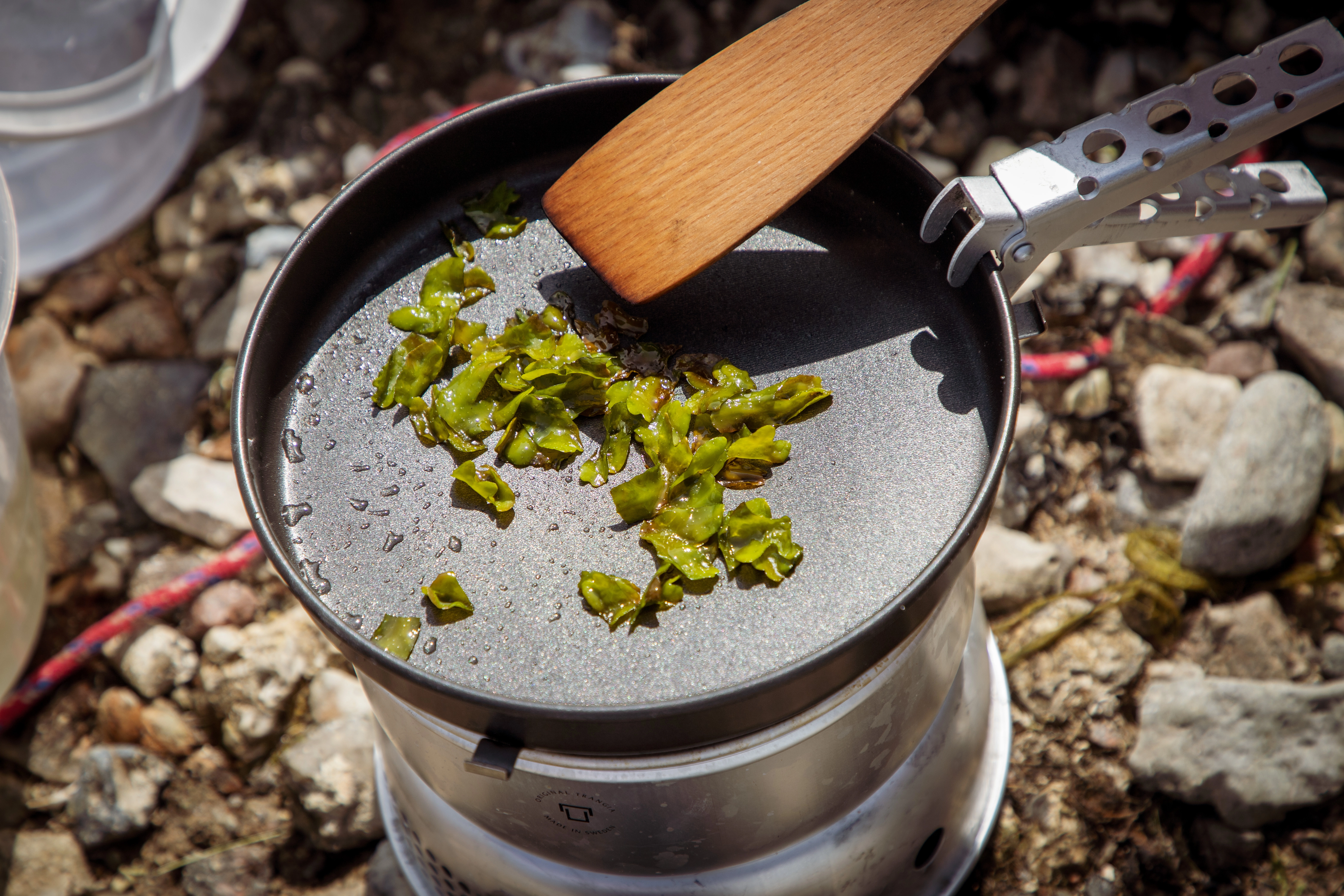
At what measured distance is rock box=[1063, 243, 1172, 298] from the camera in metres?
2.18

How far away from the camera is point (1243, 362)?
2.06m

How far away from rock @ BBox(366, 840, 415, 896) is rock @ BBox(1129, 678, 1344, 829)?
131 cm

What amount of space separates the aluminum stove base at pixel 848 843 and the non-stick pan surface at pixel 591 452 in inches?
14.7

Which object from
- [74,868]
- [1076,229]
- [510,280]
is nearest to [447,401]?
[510,280]

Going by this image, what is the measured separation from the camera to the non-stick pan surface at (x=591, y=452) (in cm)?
96

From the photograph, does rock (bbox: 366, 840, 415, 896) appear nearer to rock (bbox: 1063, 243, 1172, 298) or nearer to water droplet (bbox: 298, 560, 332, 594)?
Result: water droplet (bbox: 298, 560, 332, 594)

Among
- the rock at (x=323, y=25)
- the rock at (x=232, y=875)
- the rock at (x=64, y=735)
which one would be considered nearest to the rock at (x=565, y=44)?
the rock at (x=323, y=25)

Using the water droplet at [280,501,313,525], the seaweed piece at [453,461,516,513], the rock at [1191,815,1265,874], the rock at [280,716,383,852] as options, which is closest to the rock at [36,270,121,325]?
the rock at [280,716,383,852]

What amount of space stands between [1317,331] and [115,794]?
2.51 m

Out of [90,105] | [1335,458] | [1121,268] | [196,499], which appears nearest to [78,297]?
[90,105]

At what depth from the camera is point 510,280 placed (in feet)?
4.24

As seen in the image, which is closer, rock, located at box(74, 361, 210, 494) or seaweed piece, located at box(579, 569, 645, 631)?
seaweed piece, located at box(579, 569, 645, 631)

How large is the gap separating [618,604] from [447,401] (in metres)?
0.33

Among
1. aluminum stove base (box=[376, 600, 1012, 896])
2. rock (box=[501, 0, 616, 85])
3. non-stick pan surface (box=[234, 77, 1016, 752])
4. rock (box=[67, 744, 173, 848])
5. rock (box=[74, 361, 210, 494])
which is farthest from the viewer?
rock (box=[501, 0, 616, 85])
